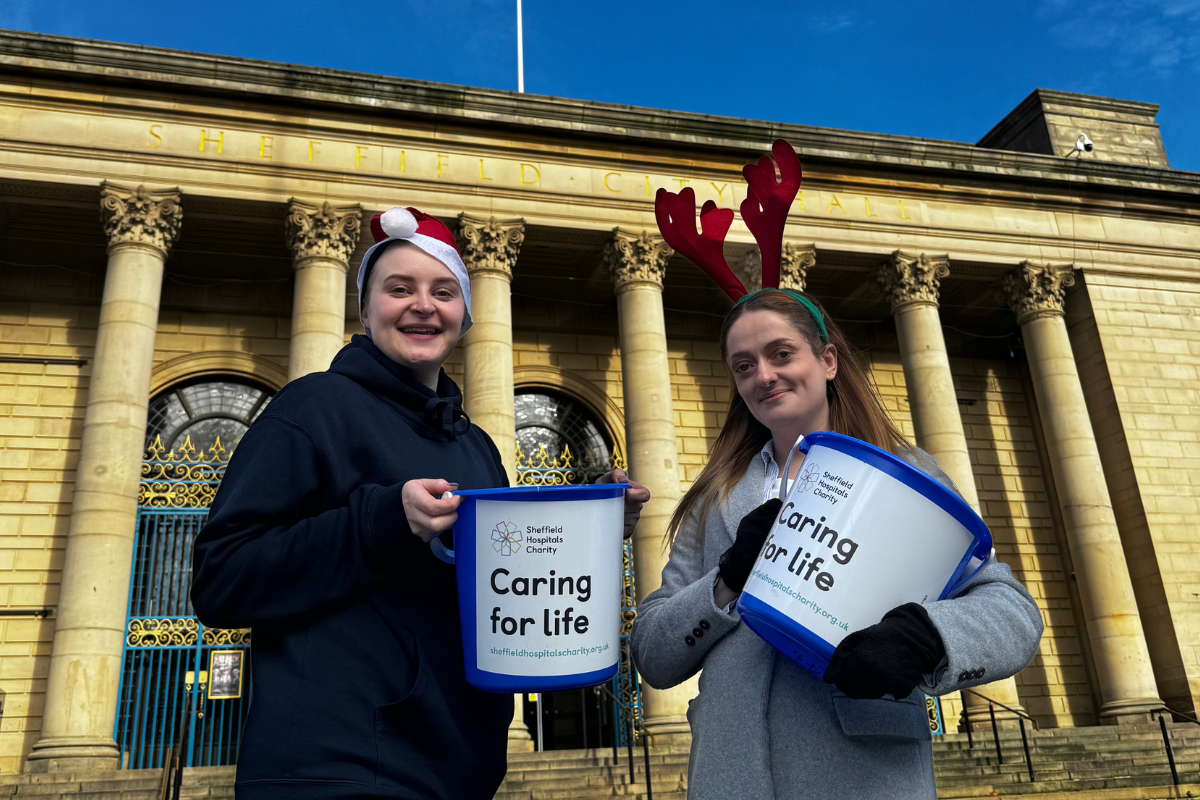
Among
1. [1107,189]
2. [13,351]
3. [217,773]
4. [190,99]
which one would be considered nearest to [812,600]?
[217,773]

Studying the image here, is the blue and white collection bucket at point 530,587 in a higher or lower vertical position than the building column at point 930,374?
lower

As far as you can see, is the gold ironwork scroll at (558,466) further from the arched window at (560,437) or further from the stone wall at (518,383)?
the stone wall at (518,383)

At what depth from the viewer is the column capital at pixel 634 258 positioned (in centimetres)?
1822

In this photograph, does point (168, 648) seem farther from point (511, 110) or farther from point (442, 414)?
point (442, 414)

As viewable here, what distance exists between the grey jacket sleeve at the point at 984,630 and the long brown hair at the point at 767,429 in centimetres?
39

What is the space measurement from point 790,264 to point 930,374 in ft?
12.1

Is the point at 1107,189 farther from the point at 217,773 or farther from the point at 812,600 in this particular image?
the point at 812,600

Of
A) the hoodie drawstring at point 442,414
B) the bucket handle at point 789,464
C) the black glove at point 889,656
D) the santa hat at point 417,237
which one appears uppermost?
the santa hat at point 417,237

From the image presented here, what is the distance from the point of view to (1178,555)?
62.2 ft

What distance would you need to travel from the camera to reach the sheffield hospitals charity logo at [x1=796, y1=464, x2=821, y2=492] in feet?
7.02

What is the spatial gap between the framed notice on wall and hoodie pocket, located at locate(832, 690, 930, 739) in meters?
15.7

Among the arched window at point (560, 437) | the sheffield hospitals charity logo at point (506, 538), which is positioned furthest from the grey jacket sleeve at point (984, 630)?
the arched window at point (560, 437)

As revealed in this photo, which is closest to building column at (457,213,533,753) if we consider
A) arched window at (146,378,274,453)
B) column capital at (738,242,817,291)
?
column capital at (738,242,817,291)

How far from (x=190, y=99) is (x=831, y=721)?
57.6ft
